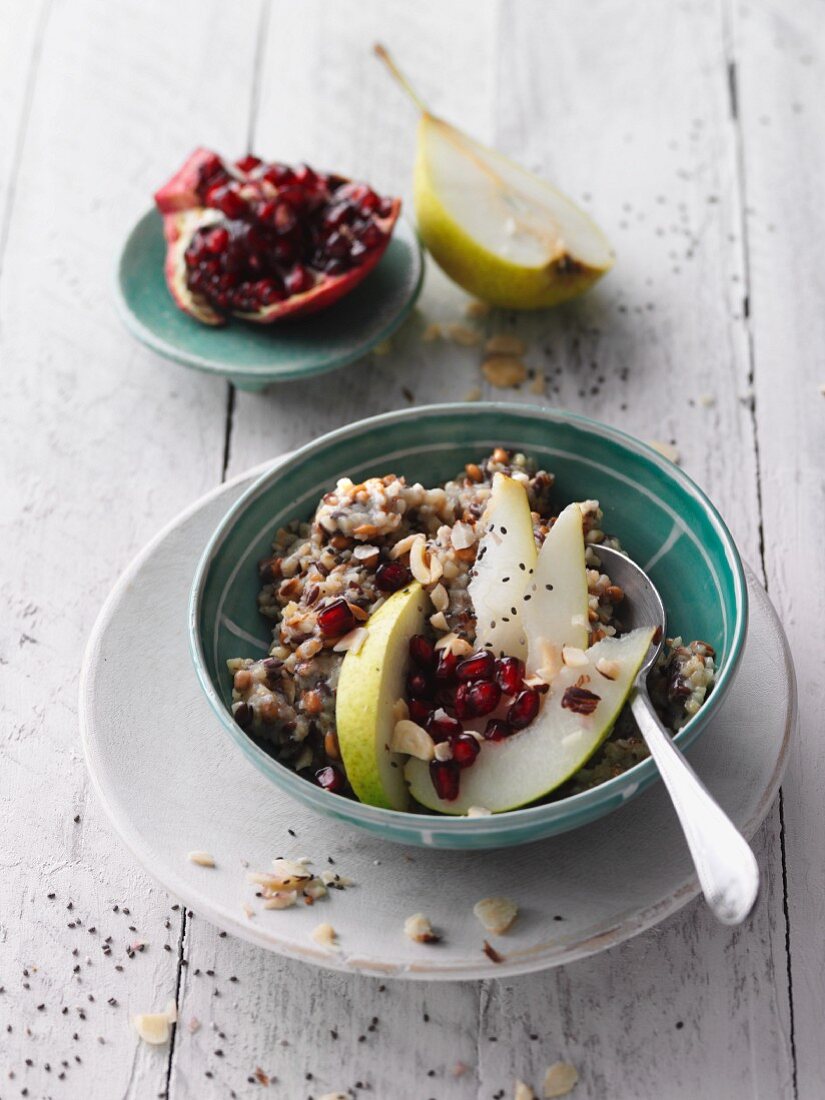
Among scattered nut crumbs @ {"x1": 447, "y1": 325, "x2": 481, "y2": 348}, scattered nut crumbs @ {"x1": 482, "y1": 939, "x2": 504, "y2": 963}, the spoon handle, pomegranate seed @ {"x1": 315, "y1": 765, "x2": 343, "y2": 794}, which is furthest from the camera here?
scattered nut crumbs @ {"x1": 447, "y1": 325, "x2": 481, "y2": 348}

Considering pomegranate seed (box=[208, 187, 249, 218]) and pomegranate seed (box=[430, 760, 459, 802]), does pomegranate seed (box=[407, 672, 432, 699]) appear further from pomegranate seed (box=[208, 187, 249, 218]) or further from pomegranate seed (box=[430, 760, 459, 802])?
pomegranate seed (box=[208, 187, 249, 218])

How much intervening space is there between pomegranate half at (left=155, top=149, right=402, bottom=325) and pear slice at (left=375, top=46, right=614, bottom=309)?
0.10m

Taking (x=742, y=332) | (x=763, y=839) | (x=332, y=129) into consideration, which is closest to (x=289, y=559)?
(x=763, y=839)

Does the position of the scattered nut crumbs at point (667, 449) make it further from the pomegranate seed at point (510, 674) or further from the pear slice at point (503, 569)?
the pomegranate seed at point (510, 674)

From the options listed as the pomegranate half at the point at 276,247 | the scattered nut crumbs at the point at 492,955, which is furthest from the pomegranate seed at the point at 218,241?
the scattered nut crumbs at the point at 492,955

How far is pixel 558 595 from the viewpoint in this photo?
1552 mm

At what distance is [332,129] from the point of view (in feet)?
9.45

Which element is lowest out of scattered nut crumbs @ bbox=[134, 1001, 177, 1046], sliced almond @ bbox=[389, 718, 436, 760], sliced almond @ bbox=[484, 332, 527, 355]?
scattered nut crumbs @ bbox=[134, 1001, 177, 1046]

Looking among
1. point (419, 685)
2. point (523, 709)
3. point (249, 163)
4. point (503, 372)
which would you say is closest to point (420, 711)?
point (419, 685)

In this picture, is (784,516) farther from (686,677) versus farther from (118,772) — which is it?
(118,772)

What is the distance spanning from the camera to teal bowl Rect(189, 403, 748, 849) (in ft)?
4.76

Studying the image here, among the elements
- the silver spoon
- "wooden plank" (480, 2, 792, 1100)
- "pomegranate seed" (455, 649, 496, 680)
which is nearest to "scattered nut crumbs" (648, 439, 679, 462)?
"wooden plank" (480, 2, 792, 1100)

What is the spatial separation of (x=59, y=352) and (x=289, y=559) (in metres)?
1.01

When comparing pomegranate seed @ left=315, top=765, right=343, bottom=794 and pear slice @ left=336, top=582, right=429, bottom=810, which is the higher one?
pear slice @ left=336, top=582, right=429, bottom=810
